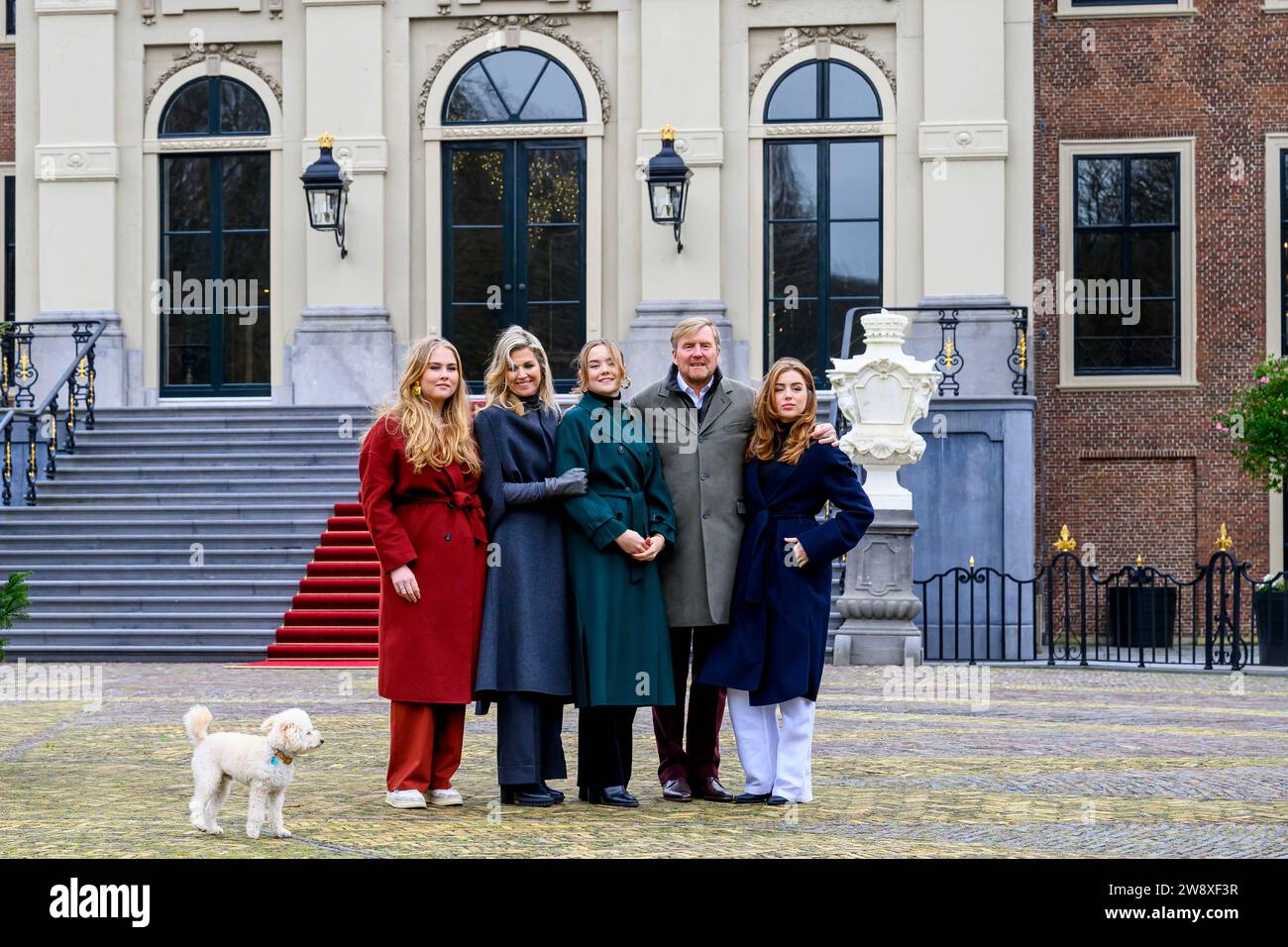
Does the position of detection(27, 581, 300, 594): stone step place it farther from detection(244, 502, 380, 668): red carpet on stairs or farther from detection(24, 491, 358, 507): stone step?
detection(24, 491, 358, 507): stone step

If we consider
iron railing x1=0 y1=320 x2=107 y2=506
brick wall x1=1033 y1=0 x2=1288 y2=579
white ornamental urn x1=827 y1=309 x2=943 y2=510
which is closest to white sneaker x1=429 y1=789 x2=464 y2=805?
white ornamental urn x1=827 y1=309 x2=943 y2=510

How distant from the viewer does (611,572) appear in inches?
320

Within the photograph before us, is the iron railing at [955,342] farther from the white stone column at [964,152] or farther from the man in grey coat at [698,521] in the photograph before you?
the man in grey coat at [698,521]

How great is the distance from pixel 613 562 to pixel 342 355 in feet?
50.2

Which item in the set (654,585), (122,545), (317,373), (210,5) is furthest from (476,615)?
(210,5)

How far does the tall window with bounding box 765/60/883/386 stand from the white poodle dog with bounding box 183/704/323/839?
16291 millimetres

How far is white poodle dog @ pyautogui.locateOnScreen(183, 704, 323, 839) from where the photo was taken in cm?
716

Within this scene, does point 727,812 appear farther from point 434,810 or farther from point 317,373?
point 317,373

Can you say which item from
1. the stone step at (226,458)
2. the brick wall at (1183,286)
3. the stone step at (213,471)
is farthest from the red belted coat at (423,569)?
the brick wall at (1183,286)

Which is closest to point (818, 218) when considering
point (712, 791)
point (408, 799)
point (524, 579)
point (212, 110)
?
point (212, 110)

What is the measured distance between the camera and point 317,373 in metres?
22.9

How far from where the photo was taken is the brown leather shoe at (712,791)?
8344mm

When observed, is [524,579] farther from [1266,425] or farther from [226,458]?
[1266,425]

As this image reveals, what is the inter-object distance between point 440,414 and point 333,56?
52.7ft
